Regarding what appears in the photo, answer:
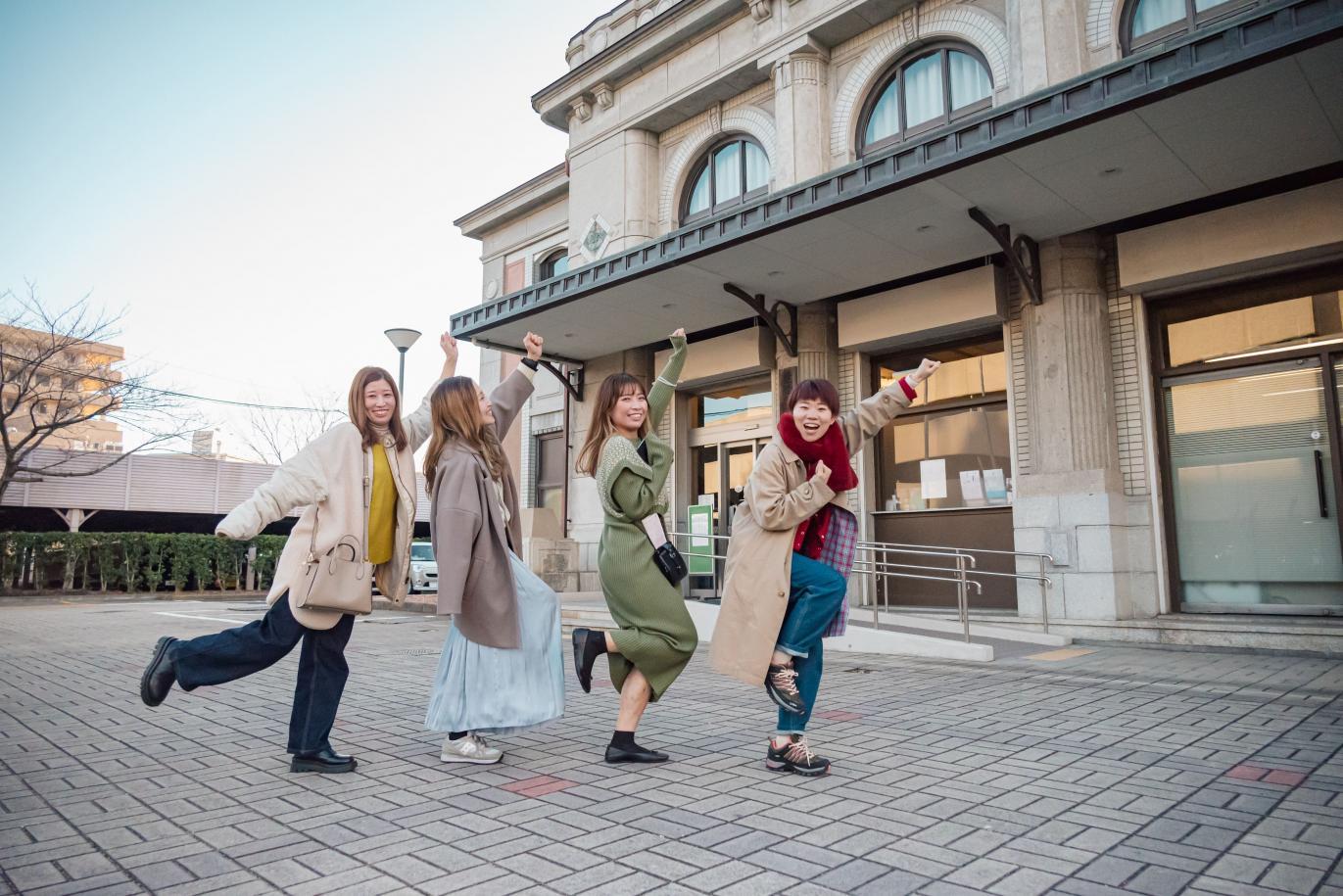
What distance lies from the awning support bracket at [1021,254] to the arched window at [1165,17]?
262 centimetres

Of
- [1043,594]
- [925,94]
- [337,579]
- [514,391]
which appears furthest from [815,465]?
[925,94]

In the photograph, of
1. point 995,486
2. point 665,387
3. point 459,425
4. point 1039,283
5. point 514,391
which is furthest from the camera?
point 995,486

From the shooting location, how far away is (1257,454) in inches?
373

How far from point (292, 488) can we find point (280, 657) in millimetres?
751

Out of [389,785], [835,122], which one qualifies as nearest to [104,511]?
[835,122]

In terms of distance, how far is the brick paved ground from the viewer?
2645 millimetres

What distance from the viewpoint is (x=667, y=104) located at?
612 inches

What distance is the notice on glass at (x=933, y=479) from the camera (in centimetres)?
1216

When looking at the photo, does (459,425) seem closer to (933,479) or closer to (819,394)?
(819,394)

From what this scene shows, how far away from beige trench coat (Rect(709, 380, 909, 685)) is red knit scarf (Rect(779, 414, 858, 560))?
5 centimetres

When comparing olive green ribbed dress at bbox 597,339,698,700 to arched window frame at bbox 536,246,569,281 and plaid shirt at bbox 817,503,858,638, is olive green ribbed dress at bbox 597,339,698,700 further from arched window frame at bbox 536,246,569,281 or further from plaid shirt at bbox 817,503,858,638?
arched window frame at bbox 536,246,569,281

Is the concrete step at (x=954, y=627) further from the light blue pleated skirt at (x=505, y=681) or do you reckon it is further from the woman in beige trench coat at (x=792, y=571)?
the light blue pleated skirt at (x=505, y=681)

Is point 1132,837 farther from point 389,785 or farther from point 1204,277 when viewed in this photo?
point 1204,277

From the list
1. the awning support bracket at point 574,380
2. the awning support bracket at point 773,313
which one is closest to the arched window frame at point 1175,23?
the awning support bracket at point 773,313
